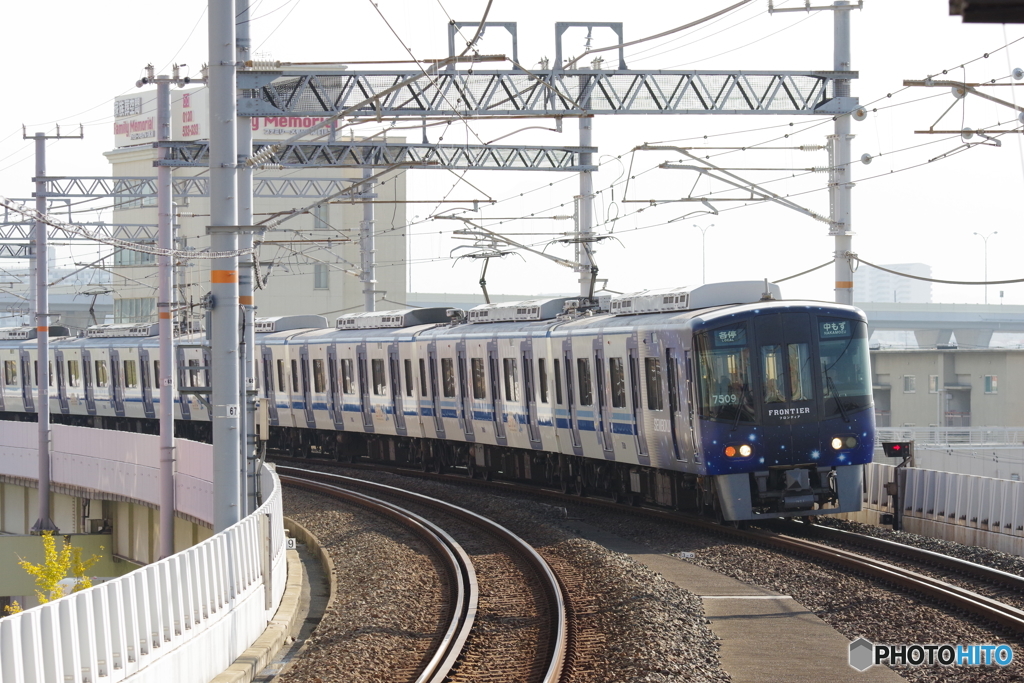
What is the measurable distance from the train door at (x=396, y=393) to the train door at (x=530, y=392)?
19.0 ft

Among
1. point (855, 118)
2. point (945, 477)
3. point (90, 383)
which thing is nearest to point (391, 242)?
point (90, 383)

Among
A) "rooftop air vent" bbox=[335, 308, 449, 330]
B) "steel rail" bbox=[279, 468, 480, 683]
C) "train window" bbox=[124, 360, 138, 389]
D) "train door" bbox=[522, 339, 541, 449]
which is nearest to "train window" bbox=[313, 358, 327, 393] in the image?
"rooftop air vent" bbox=[335, 308, 449, 330]

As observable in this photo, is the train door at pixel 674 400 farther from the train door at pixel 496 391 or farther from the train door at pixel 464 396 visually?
the train door at pixel 464 396

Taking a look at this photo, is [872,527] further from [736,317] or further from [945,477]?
[736,317]

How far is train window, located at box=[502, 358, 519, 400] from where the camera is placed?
23.0 metres

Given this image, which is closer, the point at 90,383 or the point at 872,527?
the point at 872,527

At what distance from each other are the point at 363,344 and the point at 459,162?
18.8ft

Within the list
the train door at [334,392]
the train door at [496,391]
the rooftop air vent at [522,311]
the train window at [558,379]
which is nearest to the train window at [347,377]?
the train door at [334,392]

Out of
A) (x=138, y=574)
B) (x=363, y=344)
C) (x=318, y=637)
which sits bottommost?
(x=318, y=637)

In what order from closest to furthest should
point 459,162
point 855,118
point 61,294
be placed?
point 855,118 → point 459,162 → point 61,294

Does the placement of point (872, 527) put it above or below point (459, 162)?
below

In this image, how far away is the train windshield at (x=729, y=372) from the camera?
52.6ft

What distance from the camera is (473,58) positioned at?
51.1 feet

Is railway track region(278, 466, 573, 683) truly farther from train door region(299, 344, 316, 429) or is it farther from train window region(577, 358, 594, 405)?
train door region(299, 344, 316, 429)
